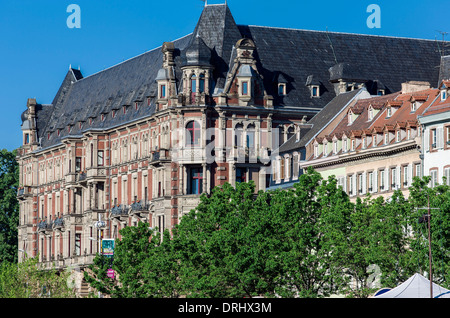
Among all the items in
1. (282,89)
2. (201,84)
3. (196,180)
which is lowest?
(196,180)

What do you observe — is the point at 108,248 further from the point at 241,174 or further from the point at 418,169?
the point at 418,169

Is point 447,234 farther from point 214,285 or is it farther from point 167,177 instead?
point 167,177

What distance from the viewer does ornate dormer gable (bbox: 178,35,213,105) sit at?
13512 centimetres

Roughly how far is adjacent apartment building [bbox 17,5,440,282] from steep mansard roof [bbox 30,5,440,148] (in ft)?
0.49

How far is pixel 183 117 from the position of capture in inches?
5359

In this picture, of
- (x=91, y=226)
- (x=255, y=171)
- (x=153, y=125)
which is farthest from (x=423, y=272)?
(x=91, y=226)

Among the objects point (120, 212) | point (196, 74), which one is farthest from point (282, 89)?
point (120, 212)

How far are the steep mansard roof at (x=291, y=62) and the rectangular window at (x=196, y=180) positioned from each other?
26.2ft

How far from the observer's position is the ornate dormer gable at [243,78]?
5384 inches

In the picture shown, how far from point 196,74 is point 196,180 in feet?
33.5

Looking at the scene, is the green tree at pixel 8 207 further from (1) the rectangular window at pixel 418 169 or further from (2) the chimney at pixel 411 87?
(1) the rectangular window at pixel 418 169

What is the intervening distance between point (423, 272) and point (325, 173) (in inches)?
1310

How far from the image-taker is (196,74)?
13550cm

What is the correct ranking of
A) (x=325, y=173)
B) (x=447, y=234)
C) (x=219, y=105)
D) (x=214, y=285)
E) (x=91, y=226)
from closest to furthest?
(x=447, y=234)
(x=214, y=285)
(x=325, y=173)
(x=219, y=105)
(x=91, y=226)
